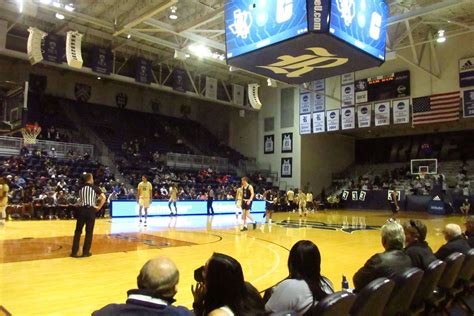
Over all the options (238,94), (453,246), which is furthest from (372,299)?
(238,94)

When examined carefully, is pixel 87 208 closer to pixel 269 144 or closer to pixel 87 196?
pixel 87 196

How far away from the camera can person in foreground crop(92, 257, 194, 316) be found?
1.89 metres

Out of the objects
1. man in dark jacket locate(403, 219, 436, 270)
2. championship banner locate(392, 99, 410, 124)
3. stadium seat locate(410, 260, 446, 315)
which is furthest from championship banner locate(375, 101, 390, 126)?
stadium seat locate(410, 260, 446, 315)

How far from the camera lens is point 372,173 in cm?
3052

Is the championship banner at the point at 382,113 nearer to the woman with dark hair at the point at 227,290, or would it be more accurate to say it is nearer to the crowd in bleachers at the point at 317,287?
the crowd in bleachers at the point at 317,287

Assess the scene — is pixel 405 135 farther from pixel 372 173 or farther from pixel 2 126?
pixel 2 126

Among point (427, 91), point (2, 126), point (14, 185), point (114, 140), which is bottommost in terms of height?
point (14, 185)

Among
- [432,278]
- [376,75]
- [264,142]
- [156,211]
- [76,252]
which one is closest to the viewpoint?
[432,278]

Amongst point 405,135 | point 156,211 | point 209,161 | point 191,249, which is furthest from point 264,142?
point 191,249

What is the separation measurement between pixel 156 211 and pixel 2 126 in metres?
10.8

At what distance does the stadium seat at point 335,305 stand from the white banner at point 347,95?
919 inches

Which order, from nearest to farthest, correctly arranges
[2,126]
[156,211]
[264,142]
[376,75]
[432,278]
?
1. [432,278]
2. [2,126]
3. [156,211]
4. [376,75]
5. [264,142]

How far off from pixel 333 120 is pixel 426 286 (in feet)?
72.7

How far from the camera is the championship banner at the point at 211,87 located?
25.2 metres
